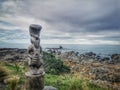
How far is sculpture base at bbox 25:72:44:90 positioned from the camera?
899 centimetres

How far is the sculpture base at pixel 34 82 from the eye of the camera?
354 inches

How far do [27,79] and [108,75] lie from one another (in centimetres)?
1036

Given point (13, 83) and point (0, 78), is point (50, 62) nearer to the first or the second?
point (0, 78)

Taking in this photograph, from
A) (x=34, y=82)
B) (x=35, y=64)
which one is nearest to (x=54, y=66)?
(x=35, y=64)

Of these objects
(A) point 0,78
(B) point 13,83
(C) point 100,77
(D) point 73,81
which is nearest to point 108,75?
(C) point 100,77

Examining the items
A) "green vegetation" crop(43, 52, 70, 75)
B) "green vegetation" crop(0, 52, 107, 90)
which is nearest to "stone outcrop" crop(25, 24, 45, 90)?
"green vegetation" crop(0, 52, 107, 90)

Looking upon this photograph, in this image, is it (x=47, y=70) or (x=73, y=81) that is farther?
(x=47, y=70)

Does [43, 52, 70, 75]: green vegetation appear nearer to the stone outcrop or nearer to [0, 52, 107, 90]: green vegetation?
[0, 52, 107, 90]: green vegetation

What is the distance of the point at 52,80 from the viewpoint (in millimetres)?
13258

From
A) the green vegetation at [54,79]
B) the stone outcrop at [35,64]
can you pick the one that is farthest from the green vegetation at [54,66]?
the stone outcrop at [35,64]

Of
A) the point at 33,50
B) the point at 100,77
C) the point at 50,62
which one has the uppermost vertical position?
the point at 33,50

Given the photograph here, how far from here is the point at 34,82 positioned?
8.98 meters

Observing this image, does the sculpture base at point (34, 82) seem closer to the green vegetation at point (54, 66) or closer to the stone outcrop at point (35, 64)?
the stone outcrop at point (35, 64)

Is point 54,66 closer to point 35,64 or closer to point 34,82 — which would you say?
point 35,64
